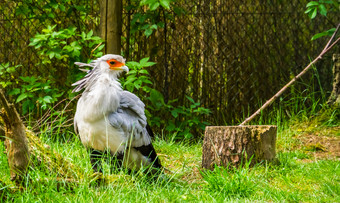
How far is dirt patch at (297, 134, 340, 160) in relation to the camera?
3.96m

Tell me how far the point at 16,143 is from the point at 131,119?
35.4 inches

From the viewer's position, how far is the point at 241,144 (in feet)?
10.5

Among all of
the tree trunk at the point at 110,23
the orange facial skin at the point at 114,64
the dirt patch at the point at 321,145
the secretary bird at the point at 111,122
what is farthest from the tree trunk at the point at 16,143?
the dirt patch at the point at 321,145

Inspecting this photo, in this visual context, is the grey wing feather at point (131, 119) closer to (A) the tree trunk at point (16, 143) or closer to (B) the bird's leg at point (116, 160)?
(B) the bird's leg at point (116, 160)

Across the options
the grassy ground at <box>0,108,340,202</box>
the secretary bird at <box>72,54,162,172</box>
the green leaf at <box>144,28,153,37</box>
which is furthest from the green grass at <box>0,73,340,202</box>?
the green leaf at <box>144,28,153,37</box>

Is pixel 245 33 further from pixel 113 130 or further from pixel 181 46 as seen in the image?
pixel 113 130

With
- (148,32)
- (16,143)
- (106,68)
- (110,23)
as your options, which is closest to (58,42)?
(110,23)

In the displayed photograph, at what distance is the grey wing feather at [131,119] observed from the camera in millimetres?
2919

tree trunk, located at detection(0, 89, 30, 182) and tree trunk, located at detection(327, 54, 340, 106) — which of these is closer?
tree trunk, located at detection(0, 89, 30, 182)

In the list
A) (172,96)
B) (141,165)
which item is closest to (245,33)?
(172,96)

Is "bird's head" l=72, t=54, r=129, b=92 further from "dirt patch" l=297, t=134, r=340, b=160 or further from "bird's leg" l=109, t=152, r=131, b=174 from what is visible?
"dirt patch" l=297, t=134, r=340, b=160

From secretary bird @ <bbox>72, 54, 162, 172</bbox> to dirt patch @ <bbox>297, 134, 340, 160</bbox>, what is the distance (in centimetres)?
176

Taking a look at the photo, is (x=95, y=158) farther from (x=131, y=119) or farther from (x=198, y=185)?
(x=198, y=185)

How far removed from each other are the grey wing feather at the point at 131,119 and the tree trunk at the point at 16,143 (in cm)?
67
